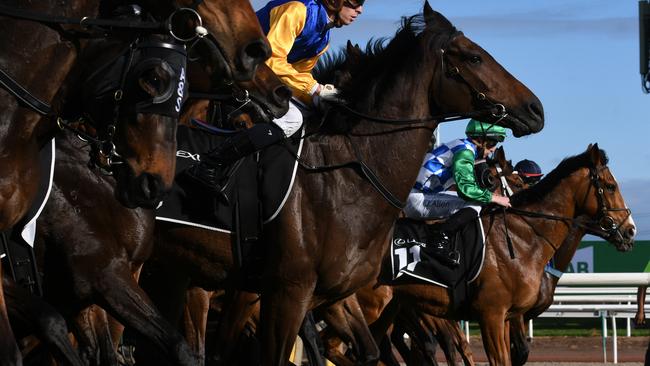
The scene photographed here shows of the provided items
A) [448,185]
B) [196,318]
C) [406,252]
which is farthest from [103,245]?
[448,185]

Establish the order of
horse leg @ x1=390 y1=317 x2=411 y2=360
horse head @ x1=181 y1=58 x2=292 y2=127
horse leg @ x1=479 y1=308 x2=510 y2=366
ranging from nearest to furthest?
horse head @ x1=181 y1=58 x2=292 y2=127 < horse leg @ x1=479 y1=308 x2=510 y2=366 < horse leg @ x1=390 y1=317 x2=411 y2=360

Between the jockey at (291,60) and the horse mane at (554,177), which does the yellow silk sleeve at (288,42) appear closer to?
the jockey at (291,60)

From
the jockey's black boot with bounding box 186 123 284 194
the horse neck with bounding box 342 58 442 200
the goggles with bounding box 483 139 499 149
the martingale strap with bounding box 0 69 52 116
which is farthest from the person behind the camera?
the goggles with bounding box 483 139 499 149

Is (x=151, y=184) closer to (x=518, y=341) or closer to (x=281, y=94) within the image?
(x=281, y=94)

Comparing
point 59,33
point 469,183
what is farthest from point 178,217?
point 469,183

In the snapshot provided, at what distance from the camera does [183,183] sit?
697 cm

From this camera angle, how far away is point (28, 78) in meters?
4.59

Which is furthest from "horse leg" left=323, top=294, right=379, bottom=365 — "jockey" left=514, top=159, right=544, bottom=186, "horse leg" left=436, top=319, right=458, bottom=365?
"jockey" left=514, top=159, right=544, bottom=186

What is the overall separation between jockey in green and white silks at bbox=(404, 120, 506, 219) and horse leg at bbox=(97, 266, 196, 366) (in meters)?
4.27

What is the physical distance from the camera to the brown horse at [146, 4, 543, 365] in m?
6.82

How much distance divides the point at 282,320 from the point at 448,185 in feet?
12.2

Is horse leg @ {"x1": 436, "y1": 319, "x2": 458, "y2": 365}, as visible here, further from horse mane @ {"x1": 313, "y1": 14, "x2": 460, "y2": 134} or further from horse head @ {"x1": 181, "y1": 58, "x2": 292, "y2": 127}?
horse head @ {"x1": 181, "y1": 58, "x2": 292, "y2": 127}

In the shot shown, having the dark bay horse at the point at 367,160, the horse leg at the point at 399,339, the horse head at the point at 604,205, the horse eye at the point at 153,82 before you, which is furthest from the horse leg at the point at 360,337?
the horse head at the point at 604,205

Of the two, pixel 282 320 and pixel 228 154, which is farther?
pixel 228 154
